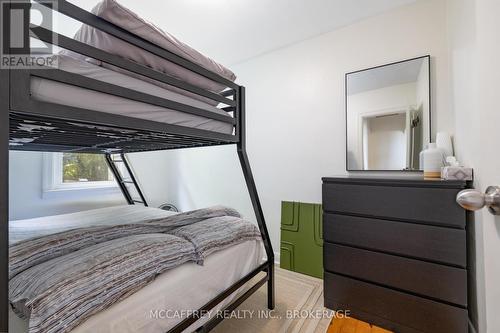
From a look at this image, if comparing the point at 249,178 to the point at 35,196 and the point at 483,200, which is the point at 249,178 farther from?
the point at 35,196

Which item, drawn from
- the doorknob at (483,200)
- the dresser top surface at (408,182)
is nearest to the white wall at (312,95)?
the dresser top surface at (408,182)

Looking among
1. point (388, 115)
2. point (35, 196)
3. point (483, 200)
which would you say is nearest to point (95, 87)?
point (483, 200)

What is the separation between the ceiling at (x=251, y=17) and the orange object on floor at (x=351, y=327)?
235cm

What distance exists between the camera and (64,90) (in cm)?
72

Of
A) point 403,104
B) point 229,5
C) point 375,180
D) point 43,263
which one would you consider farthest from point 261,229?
point 229,5

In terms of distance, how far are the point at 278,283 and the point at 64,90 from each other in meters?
2.04

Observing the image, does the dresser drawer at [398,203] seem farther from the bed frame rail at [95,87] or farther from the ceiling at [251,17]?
the ceiling at [251,17]

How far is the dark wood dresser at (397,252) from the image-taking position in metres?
1.24

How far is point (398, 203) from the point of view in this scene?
4.55 ft

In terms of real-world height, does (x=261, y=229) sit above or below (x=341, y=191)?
below

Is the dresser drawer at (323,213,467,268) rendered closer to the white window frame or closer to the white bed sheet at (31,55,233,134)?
the white bed sheet at (31,55,233,134)

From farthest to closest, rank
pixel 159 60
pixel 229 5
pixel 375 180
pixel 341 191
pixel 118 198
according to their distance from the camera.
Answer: pixel 118 198 → pixel 229 5 → pixel 341 191 → pixel 375 180 → pixel 159 60

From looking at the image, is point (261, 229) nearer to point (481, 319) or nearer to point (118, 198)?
point (481, 319)

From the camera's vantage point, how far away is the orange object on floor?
1.41 meters
